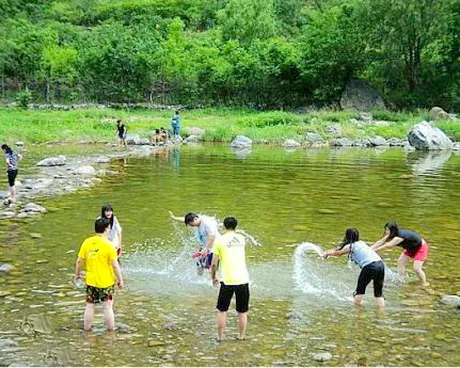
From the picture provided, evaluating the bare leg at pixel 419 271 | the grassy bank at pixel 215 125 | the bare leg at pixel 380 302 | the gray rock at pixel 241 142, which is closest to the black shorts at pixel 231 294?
the bare leg at pixel 380 302

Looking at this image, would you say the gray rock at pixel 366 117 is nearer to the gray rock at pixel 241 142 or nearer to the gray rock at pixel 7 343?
the gray rock at pixel 241 142

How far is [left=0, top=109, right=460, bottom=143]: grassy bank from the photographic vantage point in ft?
148

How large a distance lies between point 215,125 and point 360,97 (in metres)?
19.5

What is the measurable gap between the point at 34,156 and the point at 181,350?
93.1 ft

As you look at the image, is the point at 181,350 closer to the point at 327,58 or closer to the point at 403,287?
the point at 403,287

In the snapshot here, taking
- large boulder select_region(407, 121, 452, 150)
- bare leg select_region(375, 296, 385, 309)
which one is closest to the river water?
bare leg select_region(375, 296, 385, 309)

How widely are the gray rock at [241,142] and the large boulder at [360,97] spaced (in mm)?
19960

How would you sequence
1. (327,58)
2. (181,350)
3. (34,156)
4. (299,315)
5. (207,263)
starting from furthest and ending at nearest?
(327,58)
(34,156)
(207,263)
(299,315)
(181,350)

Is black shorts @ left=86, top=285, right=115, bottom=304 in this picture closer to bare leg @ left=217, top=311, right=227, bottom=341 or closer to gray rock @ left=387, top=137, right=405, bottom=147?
bare leg @ left=217, top=311, right=227, bottom=341

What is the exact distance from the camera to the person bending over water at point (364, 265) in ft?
36.9

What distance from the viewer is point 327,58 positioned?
6350 cm

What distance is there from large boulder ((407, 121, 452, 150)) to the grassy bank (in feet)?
10.1

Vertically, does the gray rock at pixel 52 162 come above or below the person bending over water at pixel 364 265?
below

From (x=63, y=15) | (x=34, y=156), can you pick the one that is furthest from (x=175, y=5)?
(x=34, y=156)
